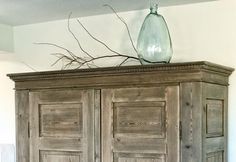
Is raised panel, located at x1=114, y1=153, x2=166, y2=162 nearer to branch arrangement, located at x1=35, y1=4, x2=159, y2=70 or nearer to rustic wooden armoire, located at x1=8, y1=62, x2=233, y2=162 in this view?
rustic wooden armoire, located at x1=8, y1=62, x2=233, y2=162

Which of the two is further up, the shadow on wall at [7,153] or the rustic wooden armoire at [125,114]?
the rustic wooden armoire at [125,114]

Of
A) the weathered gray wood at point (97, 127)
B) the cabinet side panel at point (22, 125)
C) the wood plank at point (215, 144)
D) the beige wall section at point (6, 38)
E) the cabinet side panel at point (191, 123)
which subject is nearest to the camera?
the cabinet side panel at point (191, 123)

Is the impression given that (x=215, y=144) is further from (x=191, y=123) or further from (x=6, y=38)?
(x=6, y=38)

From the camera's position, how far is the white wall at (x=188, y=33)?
8.68 feet

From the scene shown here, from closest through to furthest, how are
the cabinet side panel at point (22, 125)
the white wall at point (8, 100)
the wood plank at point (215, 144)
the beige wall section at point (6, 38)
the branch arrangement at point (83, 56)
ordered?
the wood plank at point (215, 144) < the cabinet side panel at point (22, 125) < the branch arrangement at point (83, 56) < the beige wall section at point (6, 38) < the white wall at point (8, 100)

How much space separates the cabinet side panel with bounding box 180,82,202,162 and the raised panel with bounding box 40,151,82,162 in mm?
700

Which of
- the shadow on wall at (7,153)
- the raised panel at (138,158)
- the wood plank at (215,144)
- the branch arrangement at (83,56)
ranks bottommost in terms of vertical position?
the shadow on wall at (7,153)

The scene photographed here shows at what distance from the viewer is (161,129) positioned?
233 cm

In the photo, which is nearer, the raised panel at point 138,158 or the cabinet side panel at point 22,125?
the raised panel at point 138,158

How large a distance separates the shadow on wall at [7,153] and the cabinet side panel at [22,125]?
69 cm

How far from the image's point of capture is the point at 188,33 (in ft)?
9.14

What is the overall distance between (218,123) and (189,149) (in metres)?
0.35

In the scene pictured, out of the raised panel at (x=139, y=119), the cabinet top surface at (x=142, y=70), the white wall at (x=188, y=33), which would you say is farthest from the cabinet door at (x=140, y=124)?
the white wall at (x=188, y=33)

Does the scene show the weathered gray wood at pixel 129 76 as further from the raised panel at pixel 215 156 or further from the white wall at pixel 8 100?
the white wall at pixel 8 100
